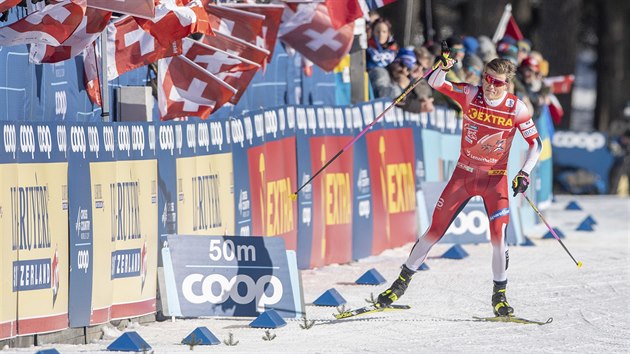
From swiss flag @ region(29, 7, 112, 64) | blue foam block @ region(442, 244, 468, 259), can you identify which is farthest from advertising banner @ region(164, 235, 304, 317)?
blue foam block @ region(442, 244, 468, 259)

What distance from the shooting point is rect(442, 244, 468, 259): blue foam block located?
17.0 meters

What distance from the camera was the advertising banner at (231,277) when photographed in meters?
12.3

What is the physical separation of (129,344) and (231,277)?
1897 mm

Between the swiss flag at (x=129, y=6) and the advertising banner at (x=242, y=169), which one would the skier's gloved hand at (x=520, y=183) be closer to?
the advertising banner at (x=242, y=169)

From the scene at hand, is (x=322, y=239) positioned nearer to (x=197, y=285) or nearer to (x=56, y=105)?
(x=197, y=285)

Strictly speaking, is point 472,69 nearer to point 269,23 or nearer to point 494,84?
point 269,23

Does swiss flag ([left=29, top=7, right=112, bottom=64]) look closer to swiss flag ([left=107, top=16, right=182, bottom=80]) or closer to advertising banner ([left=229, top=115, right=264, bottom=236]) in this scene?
swiss flag ([left=107, top=16, right=182, bottom=80])

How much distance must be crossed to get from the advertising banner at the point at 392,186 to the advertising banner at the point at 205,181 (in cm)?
402

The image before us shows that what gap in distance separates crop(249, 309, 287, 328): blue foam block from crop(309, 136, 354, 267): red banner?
382cm

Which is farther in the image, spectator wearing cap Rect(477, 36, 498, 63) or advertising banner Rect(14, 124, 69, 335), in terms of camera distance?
spectator wearing cap Rect(477, 36, 498, 63)

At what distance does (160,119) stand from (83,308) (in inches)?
91.2

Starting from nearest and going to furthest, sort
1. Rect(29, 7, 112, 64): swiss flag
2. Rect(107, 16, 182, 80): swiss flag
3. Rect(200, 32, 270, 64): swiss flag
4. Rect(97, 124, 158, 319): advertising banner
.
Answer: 1. Rect(29, 7, 112, 64): swiss flag
2. Rect(97, 124, 158, 319): advertising banner
3. Rect(107, 16, 182, 80): swiss flag
4. Rect(200, 32, 270, 64): swiss flag

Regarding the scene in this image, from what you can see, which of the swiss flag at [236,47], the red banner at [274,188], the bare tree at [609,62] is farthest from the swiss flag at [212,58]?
the bare tree at [609,62]

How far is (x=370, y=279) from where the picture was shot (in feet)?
48.5
